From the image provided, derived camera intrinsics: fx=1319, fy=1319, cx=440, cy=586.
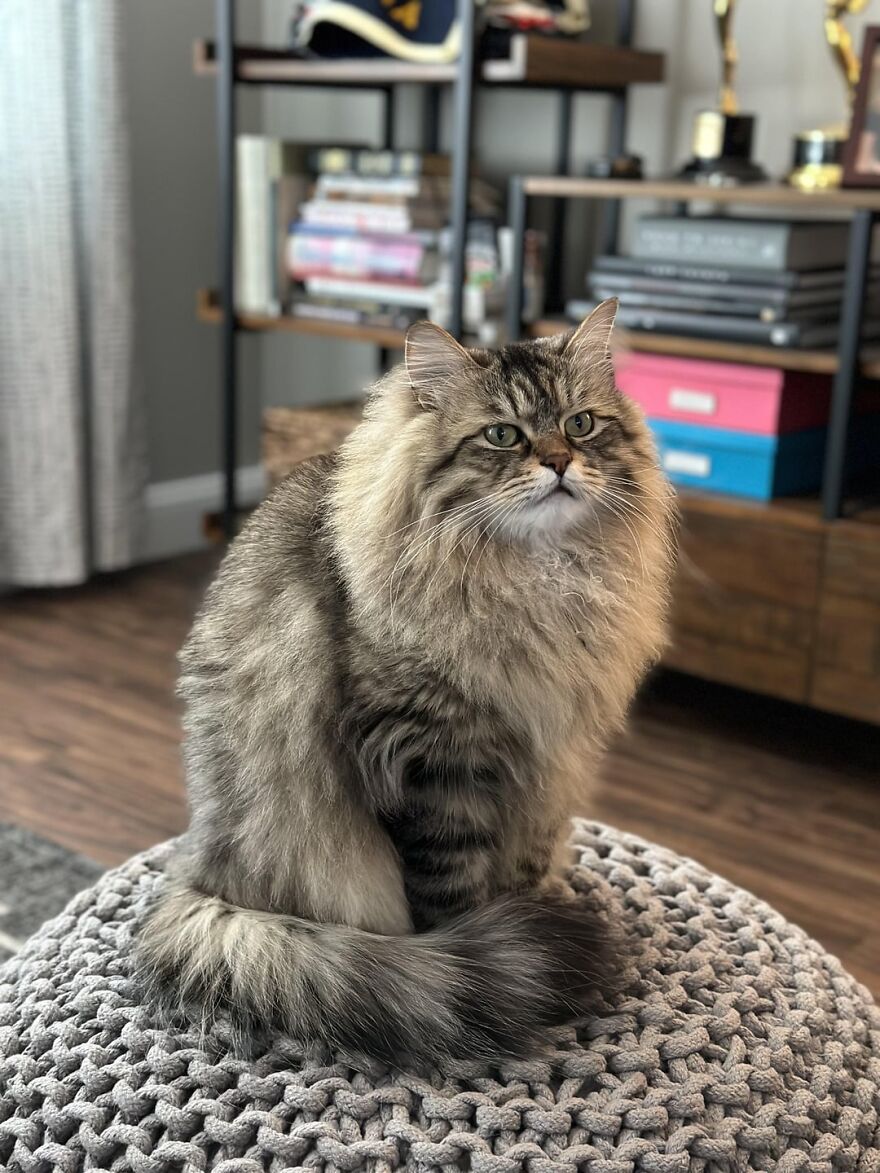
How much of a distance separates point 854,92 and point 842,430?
567 millimetres

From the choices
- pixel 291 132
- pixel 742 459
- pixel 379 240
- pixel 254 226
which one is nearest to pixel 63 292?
pixel 254 226

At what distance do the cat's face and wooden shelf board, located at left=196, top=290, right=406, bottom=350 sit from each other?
1489 mm

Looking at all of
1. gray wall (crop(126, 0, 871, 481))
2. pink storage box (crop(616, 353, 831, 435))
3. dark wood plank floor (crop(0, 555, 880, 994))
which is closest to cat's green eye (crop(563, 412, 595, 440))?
dark wood plank floor (crop(0, 555, 880, 994))

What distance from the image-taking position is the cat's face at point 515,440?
110 cm

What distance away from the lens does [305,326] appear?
2.78 m

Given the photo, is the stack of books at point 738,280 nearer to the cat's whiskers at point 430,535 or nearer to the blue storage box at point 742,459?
the blue storage box at point 742,459

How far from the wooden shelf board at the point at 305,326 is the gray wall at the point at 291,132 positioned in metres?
0.36

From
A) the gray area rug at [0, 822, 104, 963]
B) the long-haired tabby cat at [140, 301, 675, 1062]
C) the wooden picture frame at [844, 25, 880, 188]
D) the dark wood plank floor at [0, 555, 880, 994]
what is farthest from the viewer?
the wooden picture frame at [844, 25, 880, 188]

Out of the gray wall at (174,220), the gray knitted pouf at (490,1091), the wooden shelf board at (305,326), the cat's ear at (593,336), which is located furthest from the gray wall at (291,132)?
the gray knitted pouf at (490,1091)

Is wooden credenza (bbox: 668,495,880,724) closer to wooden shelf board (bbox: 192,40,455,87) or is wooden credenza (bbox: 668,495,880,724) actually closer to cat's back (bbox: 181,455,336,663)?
wooden shelf board (bbox: 192,40,455,87)

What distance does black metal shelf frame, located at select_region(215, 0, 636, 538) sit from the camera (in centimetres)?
234

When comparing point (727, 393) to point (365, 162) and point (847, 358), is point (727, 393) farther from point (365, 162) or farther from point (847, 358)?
point (365, 162)

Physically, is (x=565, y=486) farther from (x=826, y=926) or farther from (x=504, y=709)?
(x=826, y=926)

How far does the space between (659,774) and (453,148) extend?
1.21 m
